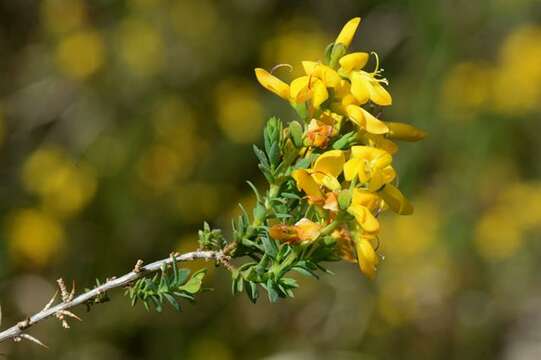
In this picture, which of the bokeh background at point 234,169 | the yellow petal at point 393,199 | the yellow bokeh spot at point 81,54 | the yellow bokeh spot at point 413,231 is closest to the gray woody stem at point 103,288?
the yellow petal at point 393,199

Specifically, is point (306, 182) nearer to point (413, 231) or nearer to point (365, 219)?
point (365, 219)

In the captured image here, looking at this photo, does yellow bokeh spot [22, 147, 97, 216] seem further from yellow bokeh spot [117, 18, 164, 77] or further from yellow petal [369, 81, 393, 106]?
yellow petal [369, 81, 393, 106]

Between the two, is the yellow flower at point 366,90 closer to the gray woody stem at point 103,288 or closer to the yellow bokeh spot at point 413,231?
the gray woody stem at point 103,288

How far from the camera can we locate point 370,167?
116 cm

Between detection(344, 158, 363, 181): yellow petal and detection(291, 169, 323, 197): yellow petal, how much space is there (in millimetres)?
49

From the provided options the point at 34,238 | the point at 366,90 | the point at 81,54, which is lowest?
the point at 34,238

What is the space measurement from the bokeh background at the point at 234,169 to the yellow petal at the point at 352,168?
2327 millimetres

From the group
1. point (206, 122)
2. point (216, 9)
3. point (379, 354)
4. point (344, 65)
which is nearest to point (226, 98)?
point (206, 122)

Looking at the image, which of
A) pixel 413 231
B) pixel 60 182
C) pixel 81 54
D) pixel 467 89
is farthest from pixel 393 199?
pixel 467 89

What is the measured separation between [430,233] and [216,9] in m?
1.69

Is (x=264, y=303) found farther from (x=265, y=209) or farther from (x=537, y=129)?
(x=265, y=209)

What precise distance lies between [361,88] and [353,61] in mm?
52

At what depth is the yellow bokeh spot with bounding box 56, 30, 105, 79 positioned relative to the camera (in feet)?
14.1

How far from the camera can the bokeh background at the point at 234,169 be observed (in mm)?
3607
